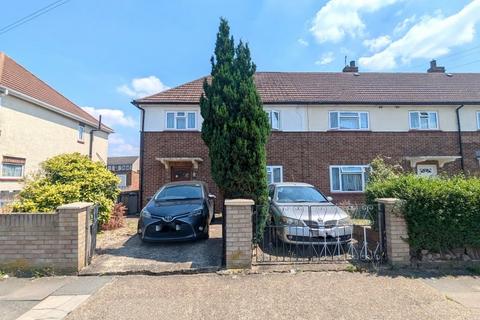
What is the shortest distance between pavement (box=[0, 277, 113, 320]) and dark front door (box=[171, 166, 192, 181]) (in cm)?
832

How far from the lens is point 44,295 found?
416 centimetres

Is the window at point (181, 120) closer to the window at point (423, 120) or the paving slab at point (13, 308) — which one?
the paving slab at point (13, 308)

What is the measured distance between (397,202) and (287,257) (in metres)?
2.31

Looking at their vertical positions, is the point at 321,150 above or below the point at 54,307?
above

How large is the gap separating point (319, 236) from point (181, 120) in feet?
29.5

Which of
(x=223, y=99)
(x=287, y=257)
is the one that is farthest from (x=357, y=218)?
(x=223, y=99)

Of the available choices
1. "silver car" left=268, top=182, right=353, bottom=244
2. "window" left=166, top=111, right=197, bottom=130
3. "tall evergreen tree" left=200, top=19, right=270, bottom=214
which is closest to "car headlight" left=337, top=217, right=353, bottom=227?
"silver car" left=268, top=182, right=353, bottom=244

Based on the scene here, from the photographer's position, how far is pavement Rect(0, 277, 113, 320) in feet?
11.9

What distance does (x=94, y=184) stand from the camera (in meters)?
8.12

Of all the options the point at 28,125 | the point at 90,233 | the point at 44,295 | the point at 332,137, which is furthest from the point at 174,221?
the point at 28,125

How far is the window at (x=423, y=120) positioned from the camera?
13.5 metres

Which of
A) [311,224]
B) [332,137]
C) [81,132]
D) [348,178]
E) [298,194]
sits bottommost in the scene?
[311,224]

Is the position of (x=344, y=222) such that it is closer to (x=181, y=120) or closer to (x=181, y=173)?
(x=181, y=173)

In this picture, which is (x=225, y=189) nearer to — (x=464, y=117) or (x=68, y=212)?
(x=68, y=212)
